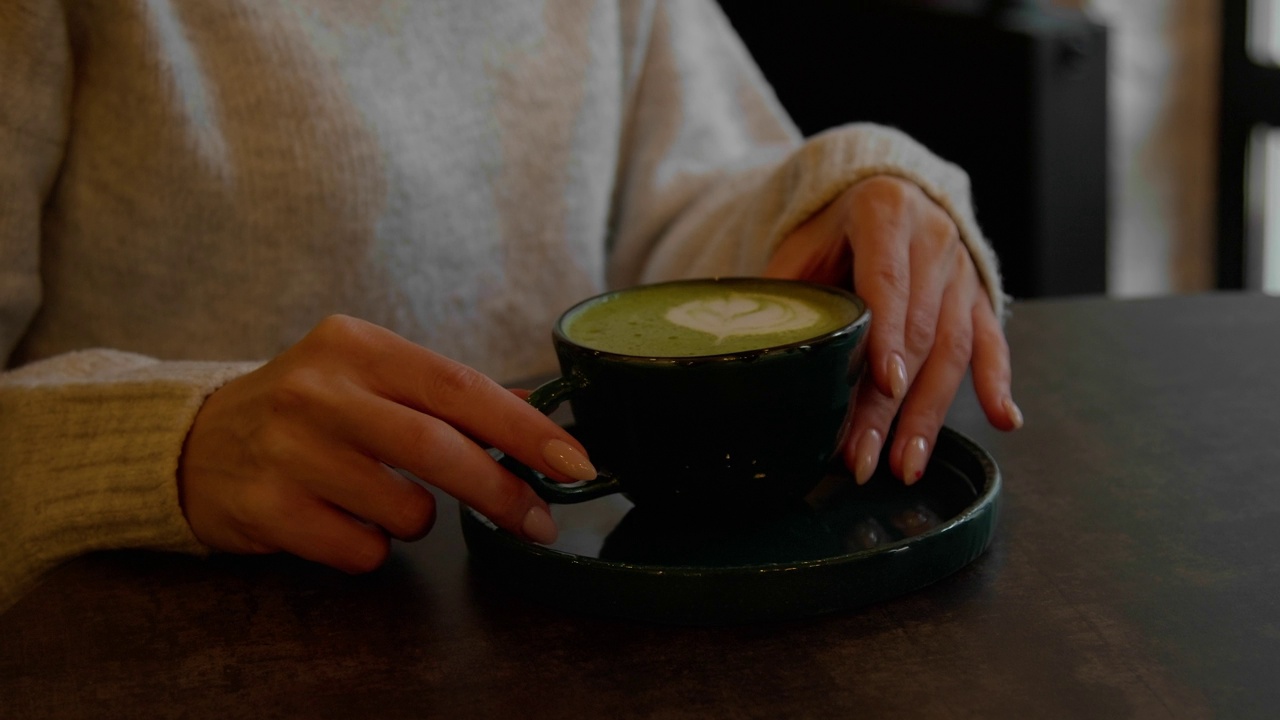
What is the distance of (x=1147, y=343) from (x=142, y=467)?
0.77 meters

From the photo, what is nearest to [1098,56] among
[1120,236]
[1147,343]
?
[1120,236]

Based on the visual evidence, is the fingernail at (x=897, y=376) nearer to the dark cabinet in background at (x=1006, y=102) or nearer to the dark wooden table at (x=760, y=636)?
the dark wooden table at (x=760, y=636)

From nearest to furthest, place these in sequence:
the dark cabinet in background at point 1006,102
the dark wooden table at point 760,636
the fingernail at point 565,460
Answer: the dark wooden table at point 760,636 < the fingernail at point 565,460 < the dark cabinet in background at point 1006,102

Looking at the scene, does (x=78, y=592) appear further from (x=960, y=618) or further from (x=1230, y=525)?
(x=1230, y=525)

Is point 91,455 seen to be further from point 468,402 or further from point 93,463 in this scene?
point 468,402

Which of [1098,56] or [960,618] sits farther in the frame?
[1098,56]

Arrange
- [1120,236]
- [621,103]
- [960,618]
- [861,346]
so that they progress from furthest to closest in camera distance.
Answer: [1120,236]
[621,103]
[861,346]
[960,618]

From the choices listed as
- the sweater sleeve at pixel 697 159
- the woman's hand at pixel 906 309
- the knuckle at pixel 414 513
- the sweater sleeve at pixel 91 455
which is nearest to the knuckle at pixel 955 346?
the woman's hand at pixel 906 309

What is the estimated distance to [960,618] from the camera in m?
0.53

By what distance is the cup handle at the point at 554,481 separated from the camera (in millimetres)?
609

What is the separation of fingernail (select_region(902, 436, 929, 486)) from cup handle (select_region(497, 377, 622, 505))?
169 millimetres

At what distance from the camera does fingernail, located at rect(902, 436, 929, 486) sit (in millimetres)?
663

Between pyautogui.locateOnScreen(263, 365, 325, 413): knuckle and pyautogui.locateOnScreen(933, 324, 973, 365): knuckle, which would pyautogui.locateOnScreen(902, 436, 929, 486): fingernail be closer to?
pyautogui.locateOnScreen(933, 324, 973, 365): knuckle

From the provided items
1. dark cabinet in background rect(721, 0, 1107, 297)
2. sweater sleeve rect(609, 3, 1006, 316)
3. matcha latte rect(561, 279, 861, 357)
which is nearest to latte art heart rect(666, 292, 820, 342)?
matcha latte rect(561, 279, 861, 357)
